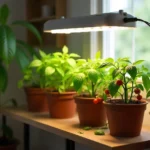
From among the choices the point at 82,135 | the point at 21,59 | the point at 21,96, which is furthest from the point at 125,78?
the point at 21,96

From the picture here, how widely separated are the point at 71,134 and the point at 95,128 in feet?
0.55

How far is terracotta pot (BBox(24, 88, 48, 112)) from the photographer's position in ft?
7.04

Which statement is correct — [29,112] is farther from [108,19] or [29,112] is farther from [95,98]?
[108,19]

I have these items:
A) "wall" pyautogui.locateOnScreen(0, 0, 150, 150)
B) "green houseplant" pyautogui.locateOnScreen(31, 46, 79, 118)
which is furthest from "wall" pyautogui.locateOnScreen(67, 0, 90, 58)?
"green houseplant" pyautogui.locateOnScreen(31, 46, 79, 118)

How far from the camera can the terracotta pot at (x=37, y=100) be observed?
84.5 inches

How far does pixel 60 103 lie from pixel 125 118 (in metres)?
0.55

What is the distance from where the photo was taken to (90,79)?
168 centimetres

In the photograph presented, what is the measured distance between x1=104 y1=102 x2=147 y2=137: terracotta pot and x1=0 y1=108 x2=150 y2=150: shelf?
0.04 metres

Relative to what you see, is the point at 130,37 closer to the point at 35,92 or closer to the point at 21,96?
the point at 35,92

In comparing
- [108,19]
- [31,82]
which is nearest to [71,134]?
[108,19]

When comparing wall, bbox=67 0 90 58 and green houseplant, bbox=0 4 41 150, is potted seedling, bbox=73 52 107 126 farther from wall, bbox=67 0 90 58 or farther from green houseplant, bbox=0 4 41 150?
wall, bbox=67 0 90 58

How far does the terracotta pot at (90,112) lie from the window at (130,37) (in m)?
0.53

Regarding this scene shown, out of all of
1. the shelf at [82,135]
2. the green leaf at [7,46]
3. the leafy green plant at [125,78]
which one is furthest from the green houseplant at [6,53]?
the leafy green plant at [125,78]

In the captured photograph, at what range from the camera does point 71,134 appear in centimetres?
158
